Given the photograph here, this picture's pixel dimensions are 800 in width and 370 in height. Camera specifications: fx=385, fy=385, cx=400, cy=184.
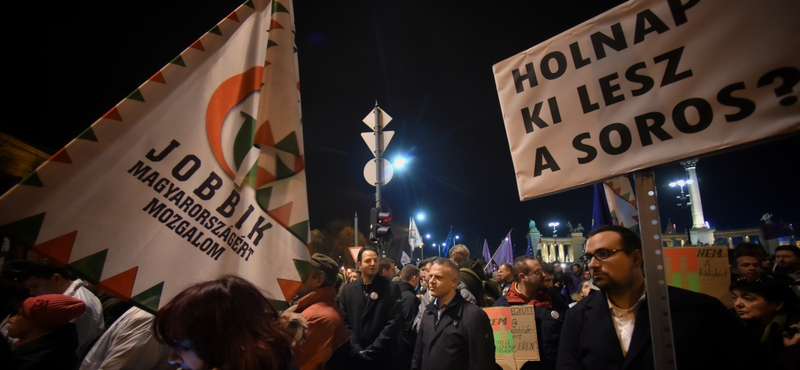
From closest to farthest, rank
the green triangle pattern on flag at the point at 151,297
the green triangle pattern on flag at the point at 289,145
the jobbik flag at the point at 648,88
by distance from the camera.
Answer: the jobbik flag at the point at 648,88
the green triangle pattern on flag at the point at 151,297
the green triangle pattern on flag at the point at 289,145

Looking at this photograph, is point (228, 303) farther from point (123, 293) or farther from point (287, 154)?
point (287, 154)

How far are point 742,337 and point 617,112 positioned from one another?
4.96ft

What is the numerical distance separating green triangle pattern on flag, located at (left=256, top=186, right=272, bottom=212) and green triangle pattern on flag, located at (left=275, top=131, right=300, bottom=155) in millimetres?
293

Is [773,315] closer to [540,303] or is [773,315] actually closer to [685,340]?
[540,303]

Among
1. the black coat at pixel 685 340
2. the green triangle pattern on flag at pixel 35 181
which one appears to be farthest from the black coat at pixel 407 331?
the green triangle pattern on flag at pixel 35 181

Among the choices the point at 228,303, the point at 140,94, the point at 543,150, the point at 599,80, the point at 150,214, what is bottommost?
the point at 228,303

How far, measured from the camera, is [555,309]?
18.0 feet

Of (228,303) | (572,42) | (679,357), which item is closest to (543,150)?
(572,42)

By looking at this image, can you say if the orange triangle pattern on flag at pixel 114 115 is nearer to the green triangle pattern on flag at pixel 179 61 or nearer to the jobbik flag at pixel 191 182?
the jobbik flag at pixel 191 182

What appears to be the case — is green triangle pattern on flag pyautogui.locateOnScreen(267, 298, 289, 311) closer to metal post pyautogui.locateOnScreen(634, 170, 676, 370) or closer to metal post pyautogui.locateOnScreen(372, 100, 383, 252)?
metal post pyautogui.locateOnScreen(634, 170, 676, 370)

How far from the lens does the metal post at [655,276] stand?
1992 mm

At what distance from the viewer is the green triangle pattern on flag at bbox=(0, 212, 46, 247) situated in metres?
1.85

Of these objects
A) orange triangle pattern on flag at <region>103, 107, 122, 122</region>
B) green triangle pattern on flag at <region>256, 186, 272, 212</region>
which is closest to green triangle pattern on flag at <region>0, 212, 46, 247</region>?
orange triangle pattern on flag at <region>103, 107, 122, 122</region>

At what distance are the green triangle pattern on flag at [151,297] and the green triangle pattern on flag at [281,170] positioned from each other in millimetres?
886
